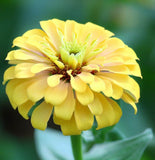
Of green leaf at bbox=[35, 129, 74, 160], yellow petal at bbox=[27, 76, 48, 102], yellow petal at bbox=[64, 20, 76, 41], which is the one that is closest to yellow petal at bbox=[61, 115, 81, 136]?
yellow petal at bbox=[27, 76, 48, 102]

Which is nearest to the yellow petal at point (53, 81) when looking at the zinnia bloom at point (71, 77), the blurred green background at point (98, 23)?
the zinnia bloom at point (71, 77)

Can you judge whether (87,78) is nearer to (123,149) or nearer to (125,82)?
(125,82)

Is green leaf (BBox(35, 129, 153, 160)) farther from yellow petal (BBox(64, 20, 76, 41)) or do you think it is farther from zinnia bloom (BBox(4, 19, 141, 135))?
yellow petal (BBox(64, 20, 76, 41))

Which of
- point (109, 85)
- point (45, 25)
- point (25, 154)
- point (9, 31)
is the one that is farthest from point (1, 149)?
point (109, 85)

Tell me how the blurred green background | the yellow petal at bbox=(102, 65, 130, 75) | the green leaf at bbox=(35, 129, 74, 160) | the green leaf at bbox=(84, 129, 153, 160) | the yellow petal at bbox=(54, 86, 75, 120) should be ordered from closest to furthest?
1. the yellow petal at bbox=(54, 86, 75, 120)
2. the yellow petal at bbox=(102, 65, 130, 75)
3. the green leaf at bbox=(84, 129, 153, 160)
4. the green leaf at bbox=(35, 129, 74, 160)
5. the blurred green background

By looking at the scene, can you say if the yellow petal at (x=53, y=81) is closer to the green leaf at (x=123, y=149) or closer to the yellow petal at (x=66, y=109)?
the yellow petal at (x=66, y=109)
